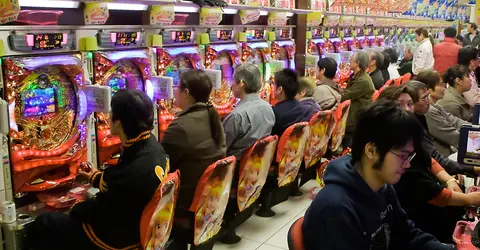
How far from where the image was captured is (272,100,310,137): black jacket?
403cm

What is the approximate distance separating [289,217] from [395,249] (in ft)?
7.57

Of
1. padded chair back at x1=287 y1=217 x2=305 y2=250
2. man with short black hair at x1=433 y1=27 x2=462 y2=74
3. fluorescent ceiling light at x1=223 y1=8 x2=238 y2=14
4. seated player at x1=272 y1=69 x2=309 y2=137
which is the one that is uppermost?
fluorescent ceiling light at x1=223 y1=8 x2=238 y2=14

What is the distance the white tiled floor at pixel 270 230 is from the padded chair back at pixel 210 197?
0.85 metres

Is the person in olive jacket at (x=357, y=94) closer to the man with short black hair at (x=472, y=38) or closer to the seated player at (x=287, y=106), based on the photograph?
the seated player at (x=287, y=106)

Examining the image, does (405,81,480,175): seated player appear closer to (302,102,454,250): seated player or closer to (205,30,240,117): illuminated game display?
(302,102,454,250): seated player

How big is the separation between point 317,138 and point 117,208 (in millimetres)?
2312

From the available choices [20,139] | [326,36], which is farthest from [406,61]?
[20,139]

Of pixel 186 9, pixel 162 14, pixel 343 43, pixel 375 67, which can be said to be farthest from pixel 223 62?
pixel 343 43

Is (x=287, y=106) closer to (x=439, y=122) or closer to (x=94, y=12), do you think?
(x=439, y=122)

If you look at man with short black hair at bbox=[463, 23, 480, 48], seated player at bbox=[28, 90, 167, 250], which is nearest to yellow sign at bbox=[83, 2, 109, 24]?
seated player at bbox=[28, 90, 167, 250]

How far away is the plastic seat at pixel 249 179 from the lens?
3.20 metres

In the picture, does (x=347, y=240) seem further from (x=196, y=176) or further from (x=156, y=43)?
(x=156, y=43)

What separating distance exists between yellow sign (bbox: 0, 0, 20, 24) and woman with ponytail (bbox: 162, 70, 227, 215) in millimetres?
1041

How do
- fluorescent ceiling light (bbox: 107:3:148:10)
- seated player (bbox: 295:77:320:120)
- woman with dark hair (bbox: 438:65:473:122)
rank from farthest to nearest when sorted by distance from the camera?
woman with dark hair (bbox: 438:65:473:122) < seated player (bbox: 295:77:320:120) < fluorescent ceiling light (bbox: 107:3:148:10)
